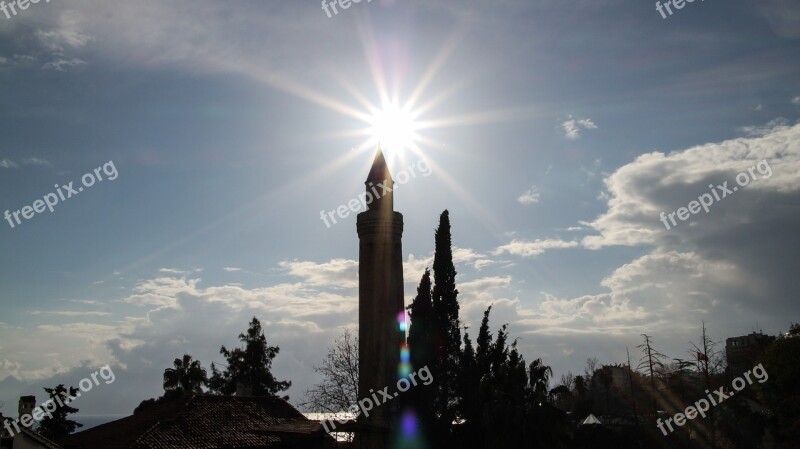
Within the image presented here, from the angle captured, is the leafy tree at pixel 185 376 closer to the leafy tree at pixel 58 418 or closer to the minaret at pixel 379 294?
the leafy tree at pixel 58 418

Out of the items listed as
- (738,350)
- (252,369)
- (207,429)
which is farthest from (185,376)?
(738,350)

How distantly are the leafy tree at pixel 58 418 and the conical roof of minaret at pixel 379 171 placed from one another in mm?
20324

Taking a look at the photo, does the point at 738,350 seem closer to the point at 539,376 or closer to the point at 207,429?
the point at 539,376

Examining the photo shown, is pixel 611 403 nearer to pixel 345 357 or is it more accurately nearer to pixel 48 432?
pixel 345 357

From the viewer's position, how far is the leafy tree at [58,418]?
32906 mm

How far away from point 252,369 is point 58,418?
1420 cm

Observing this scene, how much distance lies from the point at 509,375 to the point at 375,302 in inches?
384

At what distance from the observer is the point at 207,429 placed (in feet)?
80.8

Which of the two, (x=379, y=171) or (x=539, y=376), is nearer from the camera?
(x=539, y=376)

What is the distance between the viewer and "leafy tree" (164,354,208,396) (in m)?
43.6

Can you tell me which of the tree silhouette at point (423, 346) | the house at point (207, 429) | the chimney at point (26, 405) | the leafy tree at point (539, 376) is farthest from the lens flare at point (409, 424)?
the chimney at point (26, 405)

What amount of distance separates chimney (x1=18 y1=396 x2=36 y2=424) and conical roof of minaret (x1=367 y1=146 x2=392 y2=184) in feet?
59.4

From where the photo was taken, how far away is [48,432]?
32.9 m

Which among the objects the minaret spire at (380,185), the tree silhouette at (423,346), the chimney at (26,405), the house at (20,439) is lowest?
the house at (20,439)
